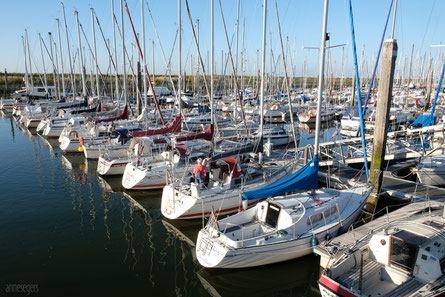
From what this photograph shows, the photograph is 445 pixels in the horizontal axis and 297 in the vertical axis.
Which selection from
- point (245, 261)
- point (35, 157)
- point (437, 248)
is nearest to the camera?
point (437, 248)

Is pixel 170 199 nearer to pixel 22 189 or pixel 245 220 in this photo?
pixel 245 220

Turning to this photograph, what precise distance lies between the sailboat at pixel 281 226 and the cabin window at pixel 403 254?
2703 mm

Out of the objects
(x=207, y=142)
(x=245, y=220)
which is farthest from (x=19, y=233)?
(x=207, y=142)

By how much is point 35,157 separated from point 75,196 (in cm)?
1098

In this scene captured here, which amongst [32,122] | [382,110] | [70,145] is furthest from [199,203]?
[32,122]

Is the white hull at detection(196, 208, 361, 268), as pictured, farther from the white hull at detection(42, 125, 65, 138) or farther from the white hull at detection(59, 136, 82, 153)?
the white hull at detection(42, 125, 65, 138)

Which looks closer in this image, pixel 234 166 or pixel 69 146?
pixel 234 166

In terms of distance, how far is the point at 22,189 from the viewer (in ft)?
58.9

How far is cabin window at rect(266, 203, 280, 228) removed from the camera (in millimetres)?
11125

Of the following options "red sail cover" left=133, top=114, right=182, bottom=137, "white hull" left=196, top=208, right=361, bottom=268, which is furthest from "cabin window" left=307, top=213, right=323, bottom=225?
"red sail cover" left=133, top=114, right=182, bottom=137

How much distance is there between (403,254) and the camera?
8.34 m

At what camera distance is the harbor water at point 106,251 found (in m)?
9.75

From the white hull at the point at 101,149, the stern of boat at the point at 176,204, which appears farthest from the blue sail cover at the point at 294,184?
the white hull at the point at 101,149

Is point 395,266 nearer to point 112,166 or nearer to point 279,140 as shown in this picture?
point 112,166
